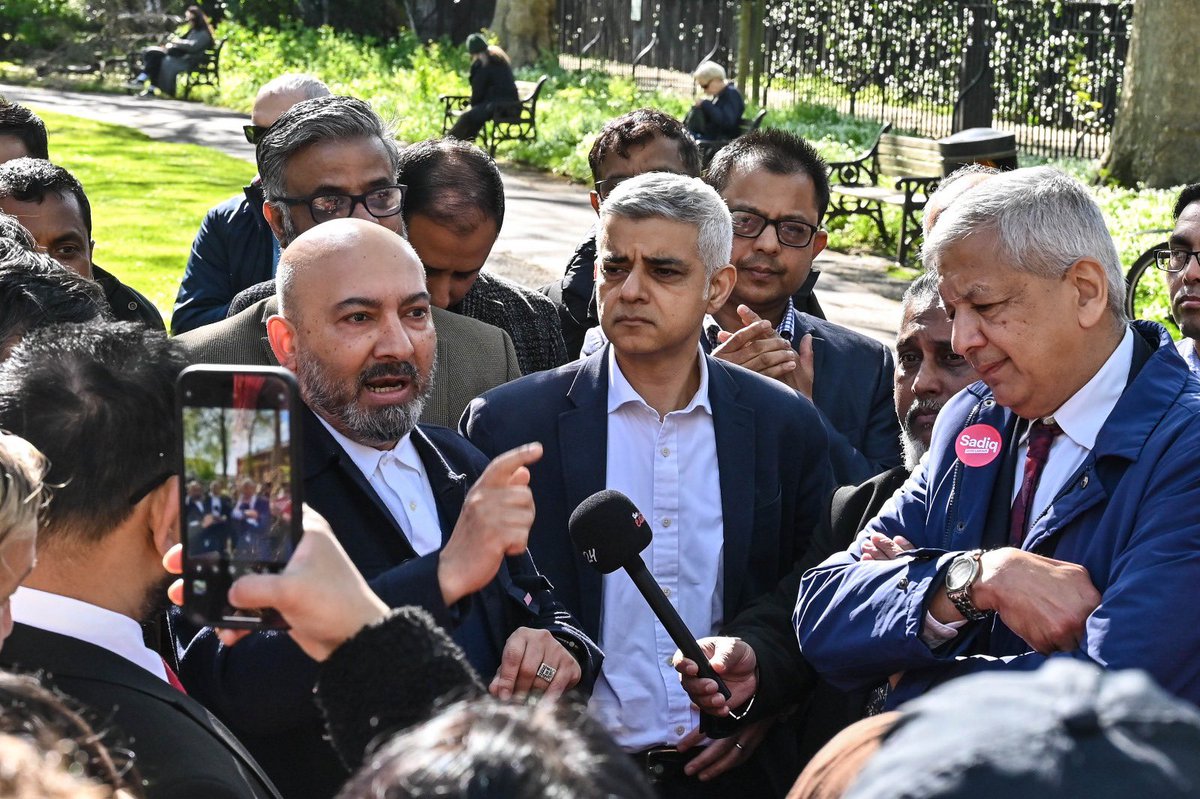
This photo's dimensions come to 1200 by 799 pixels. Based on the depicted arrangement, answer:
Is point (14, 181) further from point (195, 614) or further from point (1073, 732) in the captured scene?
point (1073, 732)

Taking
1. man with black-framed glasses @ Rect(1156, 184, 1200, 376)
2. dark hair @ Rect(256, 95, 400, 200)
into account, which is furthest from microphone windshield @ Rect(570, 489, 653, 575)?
man with black-framed glasses @ Rect(1156, 184, 1200, 376)

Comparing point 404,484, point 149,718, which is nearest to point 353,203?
point 404,484

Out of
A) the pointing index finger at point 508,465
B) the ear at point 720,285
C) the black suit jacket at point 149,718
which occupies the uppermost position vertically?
the ear at point 720,285

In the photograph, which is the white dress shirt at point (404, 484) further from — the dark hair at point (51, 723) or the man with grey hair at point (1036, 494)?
the dark hair at point (51, 723)

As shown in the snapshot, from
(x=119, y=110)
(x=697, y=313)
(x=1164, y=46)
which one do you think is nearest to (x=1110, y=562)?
(x=697, y=313)

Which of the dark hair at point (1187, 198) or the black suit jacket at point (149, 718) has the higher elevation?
the dark hair at point (1187, 198)

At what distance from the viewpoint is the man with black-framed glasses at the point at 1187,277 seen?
5.07 m

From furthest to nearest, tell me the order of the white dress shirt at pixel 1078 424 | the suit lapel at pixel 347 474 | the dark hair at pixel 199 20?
the dark hair at pixel 199 20
the suit lapel at pixel 347 474
the white dress shirt at pixel 1078 424

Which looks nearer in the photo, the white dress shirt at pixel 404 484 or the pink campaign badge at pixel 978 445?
the pink campaign badge at pixel 978 445

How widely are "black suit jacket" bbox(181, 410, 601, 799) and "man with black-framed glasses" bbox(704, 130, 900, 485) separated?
4.67 ft

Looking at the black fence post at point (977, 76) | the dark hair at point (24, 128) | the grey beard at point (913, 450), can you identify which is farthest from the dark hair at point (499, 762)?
the black fence post at point (977, 76)

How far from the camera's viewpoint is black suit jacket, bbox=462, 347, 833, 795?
3.98 metres

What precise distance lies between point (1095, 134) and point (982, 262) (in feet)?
58.8

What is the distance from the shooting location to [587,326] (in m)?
5.95
